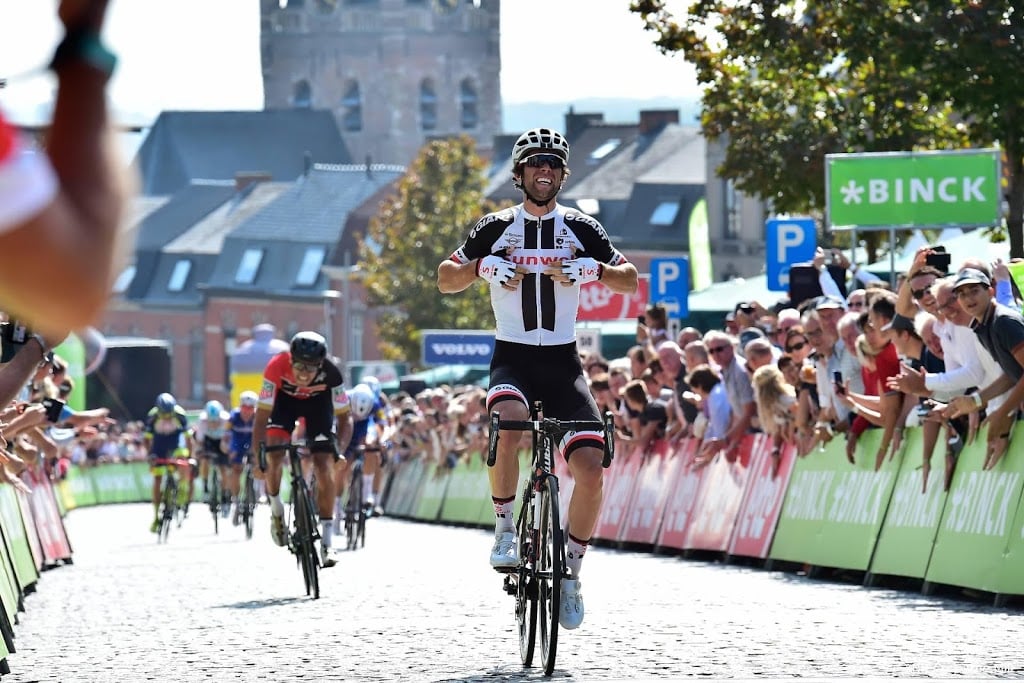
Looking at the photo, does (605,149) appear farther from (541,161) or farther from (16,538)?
(541,161)

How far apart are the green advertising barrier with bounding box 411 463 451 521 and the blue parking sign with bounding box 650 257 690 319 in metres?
5.54

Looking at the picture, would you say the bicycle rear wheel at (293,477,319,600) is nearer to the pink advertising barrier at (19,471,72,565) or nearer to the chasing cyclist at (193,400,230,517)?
the pink advertising barrier at (19,471,72,565)

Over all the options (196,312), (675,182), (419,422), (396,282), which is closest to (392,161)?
(196,312)

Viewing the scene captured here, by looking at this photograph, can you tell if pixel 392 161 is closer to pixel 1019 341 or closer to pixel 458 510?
pixel 458 510

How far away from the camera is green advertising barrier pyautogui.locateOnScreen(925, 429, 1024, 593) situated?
1270cm

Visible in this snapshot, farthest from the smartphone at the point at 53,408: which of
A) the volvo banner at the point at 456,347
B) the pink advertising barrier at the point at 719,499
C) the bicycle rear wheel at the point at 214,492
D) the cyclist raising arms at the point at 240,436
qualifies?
the volvo banner at the point at 456,347

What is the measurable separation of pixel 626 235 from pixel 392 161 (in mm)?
80522

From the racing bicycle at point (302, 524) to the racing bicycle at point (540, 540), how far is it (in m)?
5.26

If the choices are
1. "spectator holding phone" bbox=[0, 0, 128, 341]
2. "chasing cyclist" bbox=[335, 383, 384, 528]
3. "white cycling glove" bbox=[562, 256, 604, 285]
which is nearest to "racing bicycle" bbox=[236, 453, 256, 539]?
"chasing cyclist" bbox=[335, 383, 384, 528]

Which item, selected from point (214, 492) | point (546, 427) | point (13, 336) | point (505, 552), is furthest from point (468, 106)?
point (13, 336)

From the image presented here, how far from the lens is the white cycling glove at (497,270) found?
9.77m

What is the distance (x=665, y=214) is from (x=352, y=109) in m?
84.3

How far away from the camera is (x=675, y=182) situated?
92500 mm

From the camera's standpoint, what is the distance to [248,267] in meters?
120
